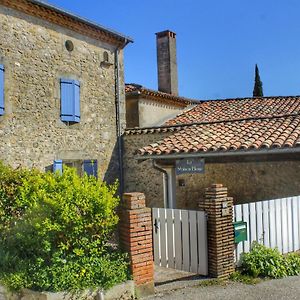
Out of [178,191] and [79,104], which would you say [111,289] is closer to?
[178,191]

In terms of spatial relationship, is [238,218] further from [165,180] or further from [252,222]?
[165,180]

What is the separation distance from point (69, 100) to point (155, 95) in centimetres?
502

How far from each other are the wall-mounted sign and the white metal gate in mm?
3901

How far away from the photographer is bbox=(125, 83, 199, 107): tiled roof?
15527 mm

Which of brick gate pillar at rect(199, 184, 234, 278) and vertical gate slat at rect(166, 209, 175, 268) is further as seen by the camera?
vertical gate slat at rect(166, 209, 175, 268)

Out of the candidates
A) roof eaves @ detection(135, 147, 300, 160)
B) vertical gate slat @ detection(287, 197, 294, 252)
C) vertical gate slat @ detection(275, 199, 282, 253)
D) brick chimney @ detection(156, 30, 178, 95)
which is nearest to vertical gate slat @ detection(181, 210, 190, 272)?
vertical gate slat @ detection(275, 199, 282, 253)

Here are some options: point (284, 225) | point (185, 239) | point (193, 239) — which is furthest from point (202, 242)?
point (284, 225)

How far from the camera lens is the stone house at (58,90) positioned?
10797mm

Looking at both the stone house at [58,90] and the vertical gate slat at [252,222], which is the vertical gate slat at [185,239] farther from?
the stone house at [58,90]

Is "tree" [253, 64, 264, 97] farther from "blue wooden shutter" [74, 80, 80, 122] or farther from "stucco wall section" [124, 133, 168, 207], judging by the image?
"blue wooden shutter" [74, 80, 80, 122]

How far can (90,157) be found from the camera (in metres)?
13.1

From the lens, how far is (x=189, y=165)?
421 inches

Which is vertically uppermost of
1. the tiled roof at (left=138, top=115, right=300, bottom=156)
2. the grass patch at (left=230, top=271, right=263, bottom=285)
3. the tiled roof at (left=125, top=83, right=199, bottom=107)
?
the tiled roof at (left=125, top=83, right=199, bottom=107)

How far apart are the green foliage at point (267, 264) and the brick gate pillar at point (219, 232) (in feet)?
1.08
